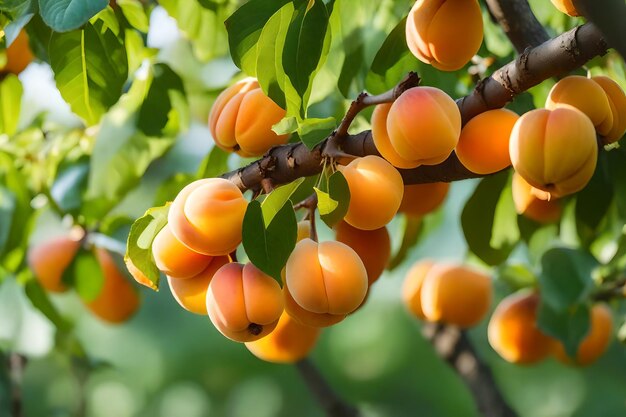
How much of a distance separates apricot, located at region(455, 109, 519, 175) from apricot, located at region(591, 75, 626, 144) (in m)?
0.08

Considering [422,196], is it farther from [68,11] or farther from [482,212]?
[68,11]

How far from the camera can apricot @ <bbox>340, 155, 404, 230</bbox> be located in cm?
73

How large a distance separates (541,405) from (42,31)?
2041mm

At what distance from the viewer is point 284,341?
917 millimetres

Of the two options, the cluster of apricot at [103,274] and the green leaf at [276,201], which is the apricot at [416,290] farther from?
the green leaf at [276,201]

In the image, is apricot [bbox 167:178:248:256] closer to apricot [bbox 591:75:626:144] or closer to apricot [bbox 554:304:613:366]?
apricot [bbox 591:75:626:144]

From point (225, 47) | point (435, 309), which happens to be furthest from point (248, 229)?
point (435, 309)

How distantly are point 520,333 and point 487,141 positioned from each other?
0.68 meters

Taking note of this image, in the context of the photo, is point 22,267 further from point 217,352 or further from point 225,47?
point 217,352

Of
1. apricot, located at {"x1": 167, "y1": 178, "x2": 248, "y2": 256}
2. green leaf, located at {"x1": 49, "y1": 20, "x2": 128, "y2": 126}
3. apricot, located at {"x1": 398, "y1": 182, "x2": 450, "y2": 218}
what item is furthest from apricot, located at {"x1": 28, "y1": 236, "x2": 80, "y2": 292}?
apricot, located at {"x1": 167, "y1": 178, "x2": 248, "y2": 256}

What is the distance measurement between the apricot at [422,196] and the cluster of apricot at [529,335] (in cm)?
42

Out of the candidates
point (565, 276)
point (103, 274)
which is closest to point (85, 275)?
point (103, 274)

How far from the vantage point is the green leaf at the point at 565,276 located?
118 centimetres

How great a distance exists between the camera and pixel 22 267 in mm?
1287
